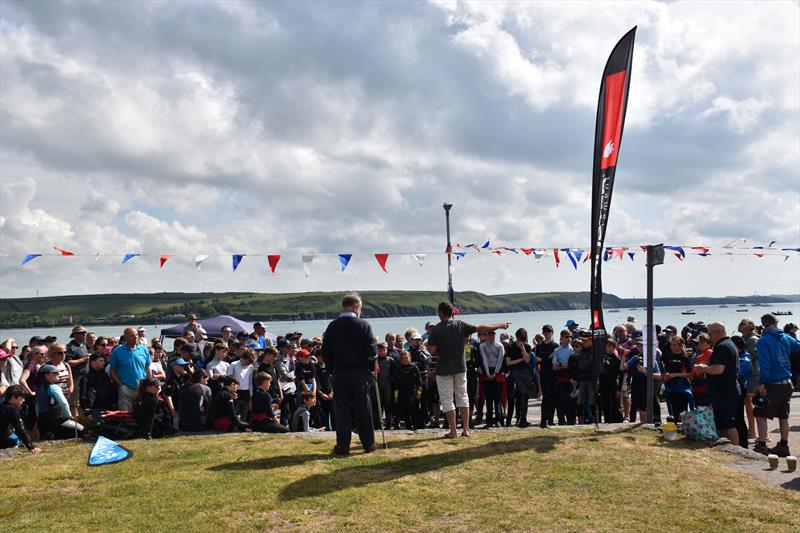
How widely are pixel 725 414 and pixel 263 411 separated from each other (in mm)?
6471

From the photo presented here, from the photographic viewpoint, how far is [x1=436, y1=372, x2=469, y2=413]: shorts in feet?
26.9

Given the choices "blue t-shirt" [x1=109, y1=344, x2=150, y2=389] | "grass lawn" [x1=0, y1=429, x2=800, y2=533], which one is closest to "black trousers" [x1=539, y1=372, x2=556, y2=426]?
"grass lawn" [x1=0, y1=429, x2=800, y2=533]

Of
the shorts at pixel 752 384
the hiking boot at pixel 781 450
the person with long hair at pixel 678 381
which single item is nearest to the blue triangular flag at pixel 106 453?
the person with long hair at pixel 678 381

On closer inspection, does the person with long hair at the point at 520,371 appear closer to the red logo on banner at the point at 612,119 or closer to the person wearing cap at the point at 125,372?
the red logo on banner at the point at 612,119

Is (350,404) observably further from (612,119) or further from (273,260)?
(273,260)

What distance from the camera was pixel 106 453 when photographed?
768 centimetres

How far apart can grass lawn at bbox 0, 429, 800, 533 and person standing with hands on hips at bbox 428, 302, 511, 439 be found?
1.61ft

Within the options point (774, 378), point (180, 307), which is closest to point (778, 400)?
point (774, 378)

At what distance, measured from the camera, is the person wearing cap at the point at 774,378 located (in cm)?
824

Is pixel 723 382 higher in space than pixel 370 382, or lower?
lower

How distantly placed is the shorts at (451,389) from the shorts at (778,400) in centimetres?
399

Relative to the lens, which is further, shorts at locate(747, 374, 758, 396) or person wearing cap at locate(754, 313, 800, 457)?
shorts at locate(747, 374, 758, 396)

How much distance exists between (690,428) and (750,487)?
2.15m

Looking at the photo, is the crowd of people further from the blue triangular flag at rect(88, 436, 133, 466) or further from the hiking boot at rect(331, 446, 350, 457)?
the blue triangular flag at rect(88, 436, 133, 466)
